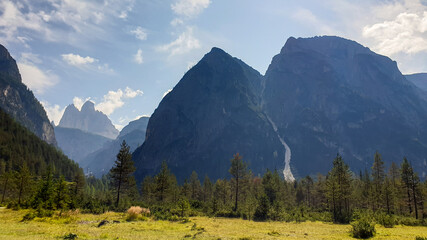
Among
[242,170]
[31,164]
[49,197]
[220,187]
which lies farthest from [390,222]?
[31,164]

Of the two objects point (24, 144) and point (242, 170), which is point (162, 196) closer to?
point (242, 170)

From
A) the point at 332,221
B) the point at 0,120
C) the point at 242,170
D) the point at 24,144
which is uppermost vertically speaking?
the point at 0,120

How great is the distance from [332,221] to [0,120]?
648 feet

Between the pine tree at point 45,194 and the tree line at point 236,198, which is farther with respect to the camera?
the tree line at point 236,198

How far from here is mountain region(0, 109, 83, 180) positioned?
137625mm

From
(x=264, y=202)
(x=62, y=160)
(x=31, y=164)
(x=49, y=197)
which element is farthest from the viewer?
(x=62, y=160)

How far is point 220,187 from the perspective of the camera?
314 ft

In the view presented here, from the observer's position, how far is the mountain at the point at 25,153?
137625 millimetres

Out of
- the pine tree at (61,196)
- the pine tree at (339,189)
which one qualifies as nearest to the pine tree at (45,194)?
the pine tree at (61,196)

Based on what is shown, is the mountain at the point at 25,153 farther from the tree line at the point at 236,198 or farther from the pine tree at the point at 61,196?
the pine tree at the point at 61,196

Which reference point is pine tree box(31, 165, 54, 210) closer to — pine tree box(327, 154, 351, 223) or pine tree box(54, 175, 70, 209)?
pine tree box(54, 175, 70, 209)

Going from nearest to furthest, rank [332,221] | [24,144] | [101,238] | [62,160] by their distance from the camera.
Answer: [101,238] < [332,221] < [24,144] < [62,160]

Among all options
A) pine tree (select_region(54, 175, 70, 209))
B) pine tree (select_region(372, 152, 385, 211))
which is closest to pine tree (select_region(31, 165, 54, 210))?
pine tree (select_region(54, 175, 70, 209))

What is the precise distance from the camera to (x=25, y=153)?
152125 millimetres
